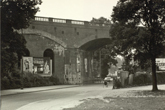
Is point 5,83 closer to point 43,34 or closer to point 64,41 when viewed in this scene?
point 43,34

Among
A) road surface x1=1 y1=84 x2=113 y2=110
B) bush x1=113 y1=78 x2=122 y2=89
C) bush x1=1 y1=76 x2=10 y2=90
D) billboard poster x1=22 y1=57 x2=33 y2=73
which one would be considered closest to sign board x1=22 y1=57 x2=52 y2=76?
billboard poster x1=22 y1=57 x2=33 y2=73

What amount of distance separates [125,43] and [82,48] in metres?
22.2

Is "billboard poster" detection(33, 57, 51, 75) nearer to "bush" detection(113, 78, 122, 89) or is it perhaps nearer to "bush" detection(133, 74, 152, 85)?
"bush" detection(113, 78, 122, 89)

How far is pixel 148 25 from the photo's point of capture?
1836 cm

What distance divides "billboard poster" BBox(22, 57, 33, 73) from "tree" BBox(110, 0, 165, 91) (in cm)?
1642

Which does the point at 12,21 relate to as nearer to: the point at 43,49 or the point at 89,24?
the point at 43,49

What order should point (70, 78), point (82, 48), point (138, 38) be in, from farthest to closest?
point (82, 48)
point (70, 78)
point (138, 38)

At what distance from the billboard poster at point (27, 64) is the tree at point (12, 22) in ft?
37.2

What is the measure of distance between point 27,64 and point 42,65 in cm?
253

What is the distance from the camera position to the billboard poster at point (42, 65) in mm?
33062

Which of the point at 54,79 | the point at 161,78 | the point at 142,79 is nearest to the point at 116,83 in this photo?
the point at 142,79

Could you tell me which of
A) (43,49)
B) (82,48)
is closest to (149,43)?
(43,49)

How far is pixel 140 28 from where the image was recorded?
18250 mm

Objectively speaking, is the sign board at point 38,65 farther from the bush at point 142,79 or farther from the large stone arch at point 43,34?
the bush at point 142,79
